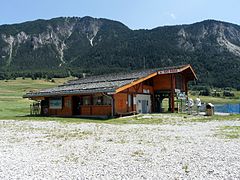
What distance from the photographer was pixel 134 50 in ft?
483

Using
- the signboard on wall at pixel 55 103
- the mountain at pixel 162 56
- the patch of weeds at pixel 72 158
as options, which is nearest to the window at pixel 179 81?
the signboard on wall at pixel 55 103

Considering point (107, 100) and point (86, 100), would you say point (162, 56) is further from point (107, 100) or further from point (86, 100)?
point (107, 100)

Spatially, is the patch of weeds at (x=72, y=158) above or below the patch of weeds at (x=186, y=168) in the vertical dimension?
above

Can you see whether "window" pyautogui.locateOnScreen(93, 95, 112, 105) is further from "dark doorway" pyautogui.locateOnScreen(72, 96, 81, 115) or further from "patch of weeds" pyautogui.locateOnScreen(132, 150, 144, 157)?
"patch of weeds" pyautogui.locateOnScreen(132, 150, 144, 157)

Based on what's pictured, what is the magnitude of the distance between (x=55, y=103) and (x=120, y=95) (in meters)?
8.20

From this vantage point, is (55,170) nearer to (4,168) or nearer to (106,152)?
(4,168)

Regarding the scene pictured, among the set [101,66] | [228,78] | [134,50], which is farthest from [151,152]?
[134,50]

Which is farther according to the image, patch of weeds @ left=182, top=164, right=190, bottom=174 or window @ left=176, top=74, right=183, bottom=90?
window @ left=176, top=74, right=183, bottom=90

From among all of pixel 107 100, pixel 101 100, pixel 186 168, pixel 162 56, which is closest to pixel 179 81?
pixel 107 100

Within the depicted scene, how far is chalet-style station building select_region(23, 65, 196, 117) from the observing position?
2805 cm

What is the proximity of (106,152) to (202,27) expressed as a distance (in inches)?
7008

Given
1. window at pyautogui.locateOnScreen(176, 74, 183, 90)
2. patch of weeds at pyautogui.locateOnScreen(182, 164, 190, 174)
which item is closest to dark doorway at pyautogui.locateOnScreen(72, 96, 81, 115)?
window at pyautogui.locateOnScreen(176, 74, 183, 90)

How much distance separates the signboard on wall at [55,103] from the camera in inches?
1289

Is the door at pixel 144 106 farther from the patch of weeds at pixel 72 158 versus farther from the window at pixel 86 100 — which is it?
the patch of weeds at pixel 72 158
